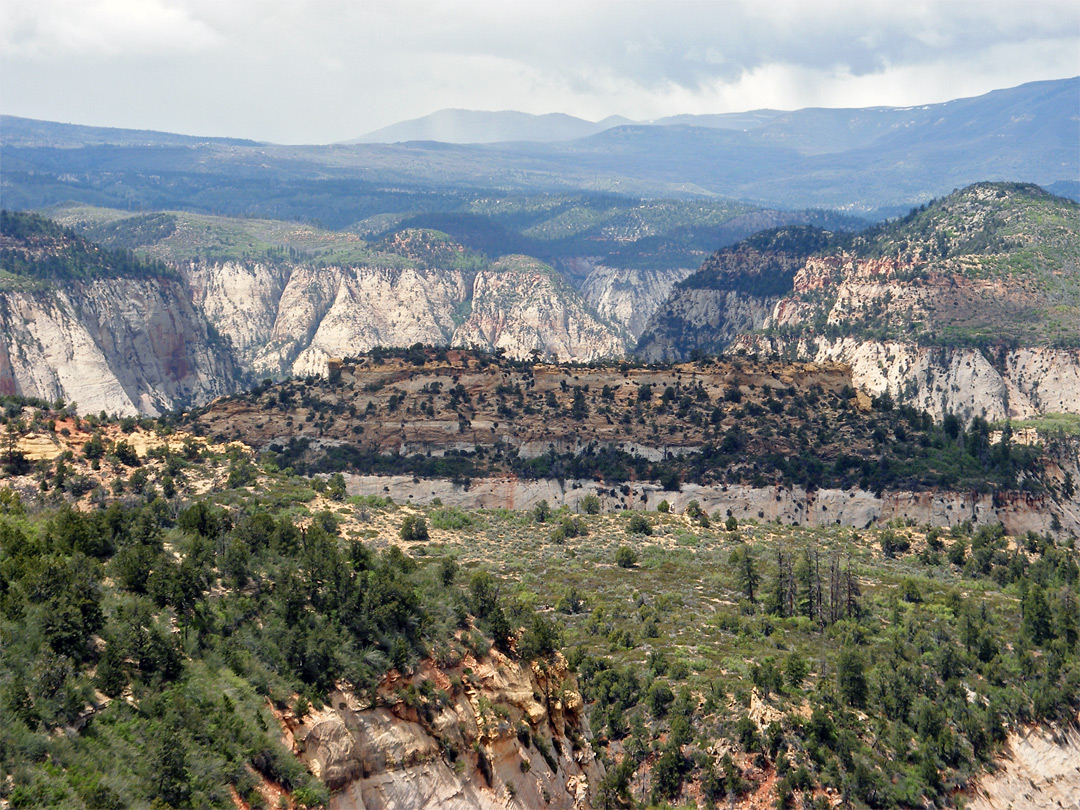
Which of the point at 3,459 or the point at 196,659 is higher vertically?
the point at 196,659

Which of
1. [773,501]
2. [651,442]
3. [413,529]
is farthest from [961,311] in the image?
[413,529]

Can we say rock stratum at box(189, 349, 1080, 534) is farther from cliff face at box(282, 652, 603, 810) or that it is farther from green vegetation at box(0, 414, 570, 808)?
cliff face at box(282, 652, 603, 810)

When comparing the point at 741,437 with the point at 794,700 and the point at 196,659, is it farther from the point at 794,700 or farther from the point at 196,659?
the point at 196,659

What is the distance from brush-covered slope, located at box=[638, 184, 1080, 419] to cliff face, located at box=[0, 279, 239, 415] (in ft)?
282

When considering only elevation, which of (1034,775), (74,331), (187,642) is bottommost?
(74,331)

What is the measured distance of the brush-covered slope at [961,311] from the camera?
5969 inches

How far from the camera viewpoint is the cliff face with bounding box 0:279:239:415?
6462 inches

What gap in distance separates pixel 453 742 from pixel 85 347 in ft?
513

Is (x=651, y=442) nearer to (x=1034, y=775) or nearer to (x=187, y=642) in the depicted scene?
(x=1034, y=775)

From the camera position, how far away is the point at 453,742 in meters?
31.8

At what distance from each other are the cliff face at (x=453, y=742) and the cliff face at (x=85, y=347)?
137 metres

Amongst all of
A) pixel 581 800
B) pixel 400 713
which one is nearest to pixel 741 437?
pixel 581 800

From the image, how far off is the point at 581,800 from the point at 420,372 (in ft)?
259

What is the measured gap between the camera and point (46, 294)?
17438 cm
